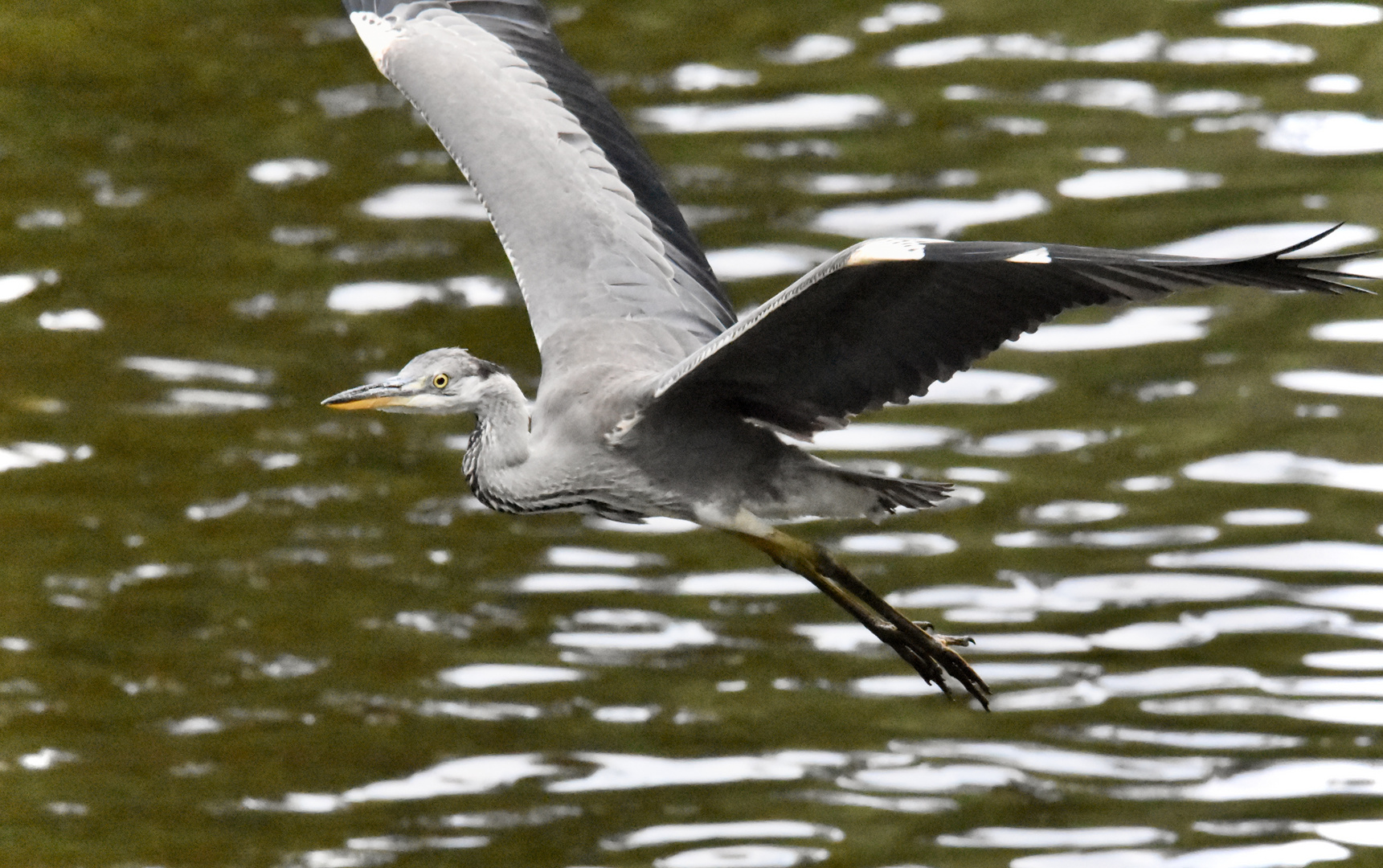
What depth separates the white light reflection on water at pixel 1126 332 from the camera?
43.8 ft

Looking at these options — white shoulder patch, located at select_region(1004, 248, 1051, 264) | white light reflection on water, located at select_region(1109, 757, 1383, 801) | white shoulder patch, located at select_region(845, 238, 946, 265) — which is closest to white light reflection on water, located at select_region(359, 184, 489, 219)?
white light reflection on water, located at select_region(1109, 757, 1383, 801)

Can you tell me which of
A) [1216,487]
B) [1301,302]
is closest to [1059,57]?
[1301,302]

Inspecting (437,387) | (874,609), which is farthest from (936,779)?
(437,387)

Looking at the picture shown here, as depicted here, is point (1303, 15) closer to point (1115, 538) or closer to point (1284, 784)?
point (1115, 538)

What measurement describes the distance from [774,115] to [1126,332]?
3105mm

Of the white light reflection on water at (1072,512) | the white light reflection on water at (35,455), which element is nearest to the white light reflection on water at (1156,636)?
the white light reflection on water at (1072,512)

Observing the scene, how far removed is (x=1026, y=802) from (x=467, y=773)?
2.79 meters

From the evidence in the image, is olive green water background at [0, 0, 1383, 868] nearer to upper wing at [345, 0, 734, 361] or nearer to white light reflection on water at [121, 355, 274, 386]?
white light reflection on water at [121, 355, 274, 386]

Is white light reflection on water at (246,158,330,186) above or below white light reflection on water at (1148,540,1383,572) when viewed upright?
above

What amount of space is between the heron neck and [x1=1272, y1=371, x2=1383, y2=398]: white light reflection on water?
23.1 ft

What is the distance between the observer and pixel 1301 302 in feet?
44.3

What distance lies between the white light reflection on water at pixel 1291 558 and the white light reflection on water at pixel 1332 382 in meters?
1.13

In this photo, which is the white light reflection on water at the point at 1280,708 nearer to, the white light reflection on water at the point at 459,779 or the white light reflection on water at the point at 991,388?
Result: the white light reflection on water at the point at 991,388

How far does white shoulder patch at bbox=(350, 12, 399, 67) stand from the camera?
8.70 metres
